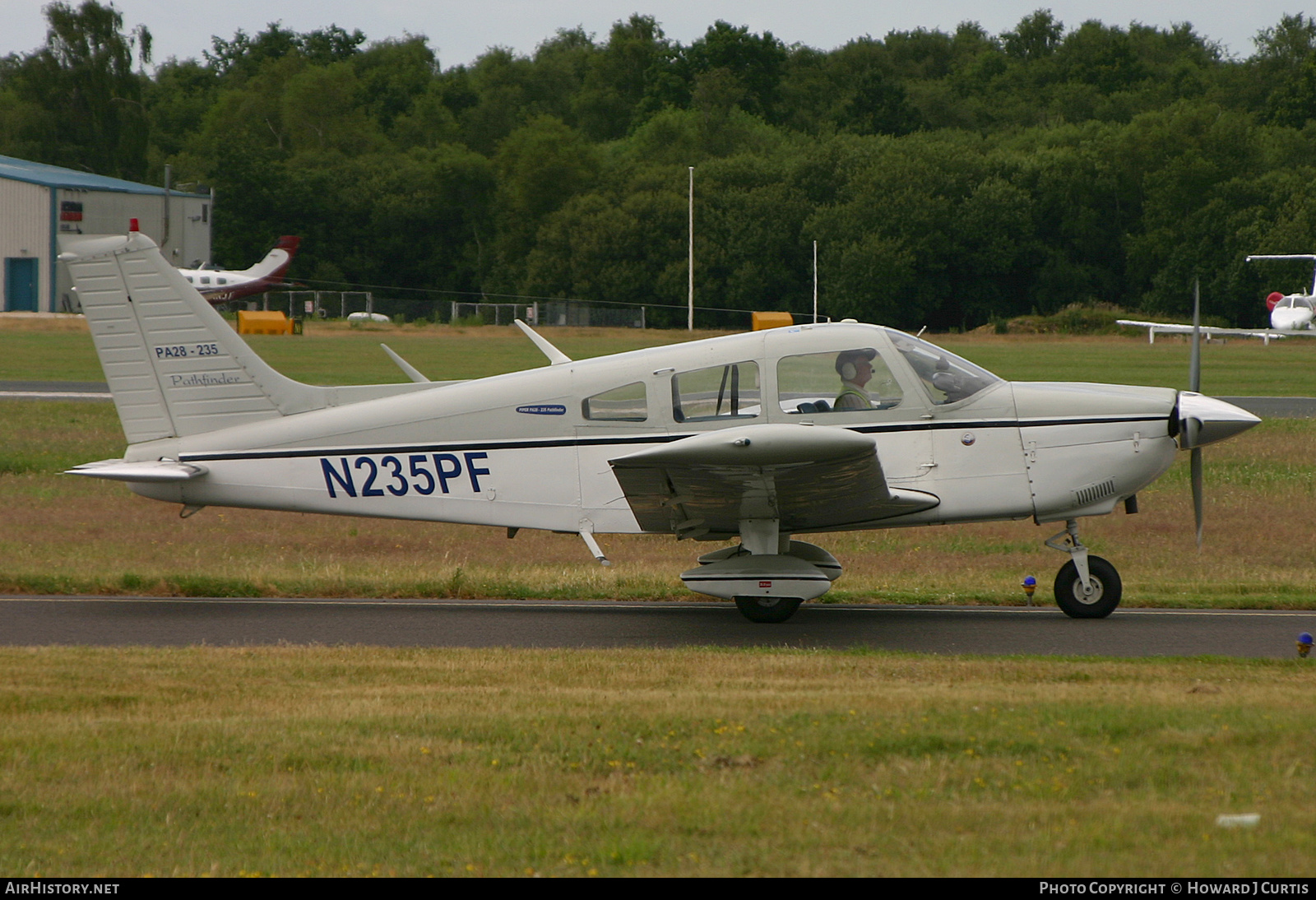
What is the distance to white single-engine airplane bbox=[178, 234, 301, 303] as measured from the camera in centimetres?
6356

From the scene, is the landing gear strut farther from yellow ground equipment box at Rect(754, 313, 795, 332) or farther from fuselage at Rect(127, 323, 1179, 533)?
yellow ground equipment box at Rect(754, 313, 795, 332)

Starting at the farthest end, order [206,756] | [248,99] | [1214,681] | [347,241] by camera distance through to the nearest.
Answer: [248,99], [347,241], [1214,681], [206,756]

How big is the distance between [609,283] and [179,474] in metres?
61.7

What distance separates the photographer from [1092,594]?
33.0 ft

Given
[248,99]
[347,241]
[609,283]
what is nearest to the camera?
[609,283]

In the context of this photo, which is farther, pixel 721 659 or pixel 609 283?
pixel 609 283

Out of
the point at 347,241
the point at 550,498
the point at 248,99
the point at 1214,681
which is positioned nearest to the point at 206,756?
the point at 550,498

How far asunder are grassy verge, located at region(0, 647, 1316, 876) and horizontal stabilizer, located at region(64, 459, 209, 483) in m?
2.51

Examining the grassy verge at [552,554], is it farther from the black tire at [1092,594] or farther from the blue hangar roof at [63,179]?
the blue hangar roof at [63,179]

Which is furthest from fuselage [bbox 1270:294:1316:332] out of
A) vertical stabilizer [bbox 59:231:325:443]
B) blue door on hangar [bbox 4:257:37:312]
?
blue door on hangar [bbox 4:257:37:312]

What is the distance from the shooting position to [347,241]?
261 feet

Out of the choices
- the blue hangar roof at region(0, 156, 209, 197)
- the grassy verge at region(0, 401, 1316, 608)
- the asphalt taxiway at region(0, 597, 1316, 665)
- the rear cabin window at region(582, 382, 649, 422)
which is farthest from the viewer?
the blue hangar roof at region(0, 156, 209, 197)

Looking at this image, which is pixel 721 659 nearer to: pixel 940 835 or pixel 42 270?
pixel 940 835

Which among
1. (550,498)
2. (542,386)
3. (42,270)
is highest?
(42,270)
